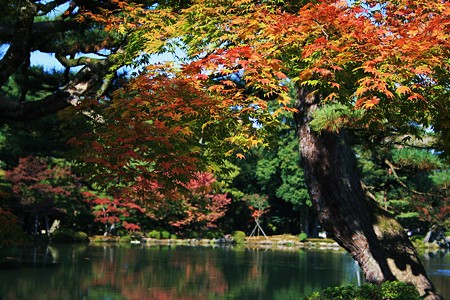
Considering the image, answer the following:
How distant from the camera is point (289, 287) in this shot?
46.8 feet

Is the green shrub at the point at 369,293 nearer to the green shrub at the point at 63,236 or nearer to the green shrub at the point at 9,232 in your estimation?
the green shrub at the point at 9,232

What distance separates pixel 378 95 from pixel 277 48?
1082 mm

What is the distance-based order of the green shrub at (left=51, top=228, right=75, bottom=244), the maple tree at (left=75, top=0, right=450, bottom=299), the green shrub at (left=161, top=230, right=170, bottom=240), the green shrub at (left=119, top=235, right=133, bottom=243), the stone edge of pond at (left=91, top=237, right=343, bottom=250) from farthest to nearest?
the green shrub at (left=161, top=230, right=170, bottom=240), the stone edge of pond at (left=91, top=237, right=343, bottom=250), the green shrub at (left=119, top=235, right=133, bottom=243), the green shrub at (left=51, top=228, right=75, bottom=244), the maple tree at (left=75, top=0, right=450, bottom=299)

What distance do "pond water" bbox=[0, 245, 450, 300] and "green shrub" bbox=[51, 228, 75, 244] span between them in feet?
11.9

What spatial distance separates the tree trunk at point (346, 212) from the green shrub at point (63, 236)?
861 inches

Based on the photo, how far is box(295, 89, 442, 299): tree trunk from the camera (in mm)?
7070

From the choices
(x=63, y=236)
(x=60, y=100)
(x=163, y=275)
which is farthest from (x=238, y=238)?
(x=60, y=100)

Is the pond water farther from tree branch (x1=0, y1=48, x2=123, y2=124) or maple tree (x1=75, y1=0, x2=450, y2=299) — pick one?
maple tree (x1=75, y1=0, x2=450, y2=299)

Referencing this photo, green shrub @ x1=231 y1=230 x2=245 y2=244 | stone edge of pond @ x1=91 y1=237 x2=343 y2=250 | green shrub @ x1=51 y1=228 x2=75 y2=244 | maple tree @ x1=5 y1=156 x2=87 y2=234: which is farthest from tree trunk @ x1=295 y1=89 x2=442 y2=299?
green shrub @ x1=231 y1=230 x2=245 y2=244

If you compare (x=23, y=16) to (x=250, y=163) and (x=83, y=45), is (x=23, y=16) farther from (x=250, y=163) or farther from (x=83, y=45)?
(x=250, y=163)

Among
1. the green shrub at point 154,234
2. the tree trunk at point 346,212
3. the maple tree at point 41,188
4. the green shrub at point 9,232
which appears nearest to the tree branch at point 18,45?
the tree trunk at point 346,212

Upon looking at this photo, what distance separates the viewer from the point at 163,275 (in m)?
15.4

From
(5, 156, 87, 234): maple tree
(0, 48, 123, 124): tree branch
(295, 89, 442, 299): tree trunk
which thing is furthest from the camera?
(5, 156, 87, 234): maple tree

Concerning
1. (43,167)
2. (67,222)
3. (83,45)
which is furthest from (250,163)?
(83,45)
